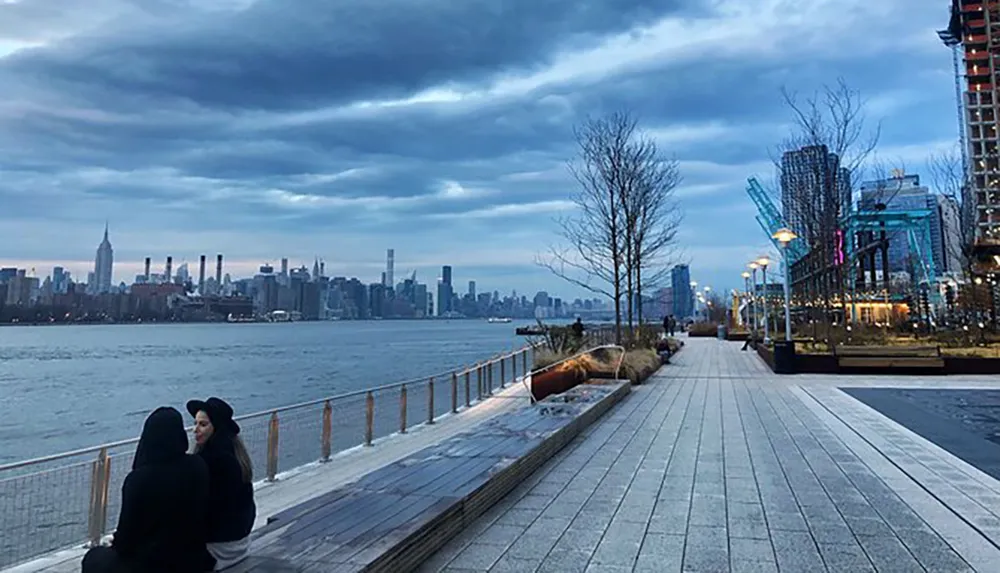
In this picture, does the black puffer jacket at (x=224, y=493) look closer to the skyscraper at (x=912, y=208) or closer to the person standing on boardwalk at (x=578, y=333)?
the person standing on boardwalk at (x=578, y=333)

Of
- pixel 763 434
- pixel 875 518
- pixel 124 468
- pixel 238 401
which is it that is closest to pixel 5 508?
pixel 124 468

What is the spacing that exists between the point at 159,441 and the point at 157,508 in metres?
0.29

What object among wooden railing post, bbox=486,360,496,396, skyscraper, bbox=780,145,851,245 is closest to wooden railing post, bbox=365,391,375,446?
wooden railing post, bbox=486,360,496,396

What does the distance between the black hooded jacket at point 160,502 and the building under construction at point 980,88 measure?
96.9 meters

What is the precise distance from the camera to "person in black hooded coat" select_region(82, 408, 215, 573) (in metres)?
2.59

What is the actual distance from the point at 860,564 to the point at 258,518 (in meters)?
4.94

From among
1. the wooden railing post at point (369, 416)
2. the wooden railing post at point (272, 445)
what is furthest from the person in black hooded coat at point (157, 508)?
the wooden railing post at point (369, 416)

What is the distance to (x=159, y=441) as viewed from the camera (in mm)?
2635

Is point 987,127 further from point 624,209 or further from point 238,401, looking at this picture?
point 238,401

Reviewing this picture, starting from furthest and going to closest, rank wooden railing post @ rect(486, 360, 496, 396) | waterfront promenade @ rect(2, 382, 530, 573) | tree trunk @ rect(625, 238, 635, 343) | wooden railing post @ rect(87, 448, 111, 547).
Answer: tree trunk @ rect(625, 238, 635, 343) → wooden railing post @ rect(486, 360, 496, 396) → wooden railing post @ rect(87, 448, 111, 547) → waterfront promenade @ rect(2, 382, 530, 573)

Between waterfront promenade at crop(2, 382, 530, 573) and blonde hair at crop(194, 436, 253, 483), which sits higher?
blonde hair at crop(194, 436, 253, 483)

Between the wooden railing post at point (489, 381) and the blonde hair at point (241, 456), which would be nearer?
the blonde hair at point (241, 456)

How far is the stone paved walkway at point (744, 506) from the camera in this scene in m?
3.71

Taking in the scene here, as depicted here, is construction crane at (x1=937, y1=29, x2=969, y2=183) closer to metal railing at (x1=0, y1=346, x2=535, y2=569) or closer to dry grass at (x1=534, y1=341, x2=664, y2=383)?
dry grass at (x1=534, y1=341, x2=664, y2=383)
